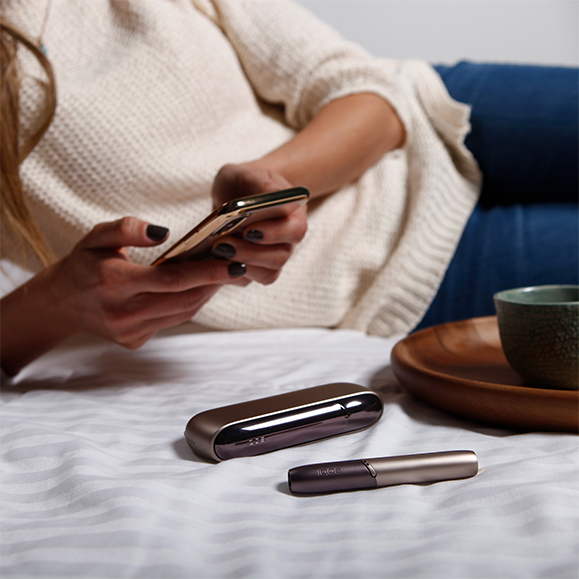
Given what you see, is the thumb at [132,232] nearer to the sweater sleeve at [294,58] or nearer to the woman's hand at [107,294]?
the woman's hand at [107,294]

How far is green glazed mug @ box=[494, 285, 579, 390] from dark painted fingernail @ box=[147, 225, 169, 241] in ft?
0.98

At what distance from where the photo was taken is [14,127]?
641 millimetres

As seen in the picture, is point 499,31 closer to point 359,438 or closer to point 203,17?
point 203,17

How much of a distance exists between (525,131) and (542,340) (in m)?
0.55

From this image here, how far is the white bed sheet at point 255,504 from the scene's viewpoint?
244mm

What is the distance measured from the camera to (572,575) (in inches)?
8.8

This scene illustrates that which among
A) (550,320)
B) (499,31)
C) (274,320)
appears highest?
(499,31)

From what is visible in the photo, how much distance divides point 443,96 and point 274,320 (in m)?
0.49

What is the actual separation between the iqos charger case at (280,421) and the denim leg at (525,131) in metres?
0.60

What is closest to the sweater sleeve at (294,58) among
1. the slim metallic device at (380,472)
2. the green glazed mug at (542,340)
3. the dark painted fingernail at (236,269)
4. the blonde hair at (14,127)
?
the blonde hair at (14,127)

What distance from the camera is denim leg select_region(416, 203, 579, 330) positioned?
71cm

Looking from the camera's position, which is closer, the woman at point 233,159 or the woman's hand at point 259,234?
the woman's hand at point 259,234

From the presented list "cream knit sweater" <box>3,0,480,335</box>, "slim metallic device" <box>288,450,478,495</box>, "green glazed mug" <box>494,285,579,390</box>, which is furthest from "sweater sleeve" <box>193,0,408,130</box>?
"slim metallic device" <box>288,450,478,495</box>

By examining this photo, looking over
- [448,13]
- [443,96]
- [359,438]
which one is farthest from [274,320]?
[448,13]
